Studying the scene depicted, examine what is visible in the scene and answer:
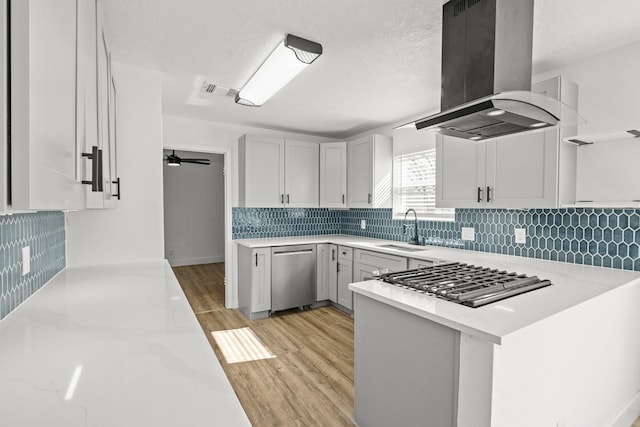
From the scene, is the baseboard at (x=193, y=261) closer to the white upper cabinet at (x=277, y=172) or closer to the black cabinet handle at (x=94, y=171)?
the white upper cabinet at (x=277, y=172)

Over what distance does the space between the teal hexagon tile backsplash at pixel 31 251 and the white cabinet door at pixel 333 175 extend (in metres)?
3.10

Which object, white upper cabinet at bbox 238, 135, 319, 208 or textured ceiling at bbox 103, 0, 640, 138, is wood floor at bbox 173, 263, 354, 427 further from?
textured ceiling at bbox 103, 0, 640, 138

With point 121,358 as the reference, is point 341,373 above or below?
below

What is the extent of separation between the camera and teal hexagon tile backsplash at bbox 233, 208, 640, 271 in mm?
2199

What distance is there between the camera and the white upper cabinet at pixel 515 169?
2188 mm

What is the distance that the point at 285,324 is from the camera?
11.9ft

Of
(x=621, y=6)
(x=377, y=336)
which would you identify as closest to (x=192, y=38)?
(x=377, y=336)

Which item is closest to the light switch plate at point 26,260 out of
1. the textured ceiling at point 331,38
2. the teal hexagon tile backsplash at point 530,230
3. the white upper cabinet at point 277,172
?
the textured ceiling at point 331,38

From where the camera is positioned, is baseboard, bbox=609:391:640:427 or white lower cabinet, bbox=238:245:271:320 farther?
white lower cabinet, bbox=238:245:271:320

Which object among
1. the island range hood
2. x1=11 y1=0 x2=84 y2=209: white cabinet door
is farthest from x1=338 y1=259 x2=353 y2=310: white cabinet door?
x1=11 y1=0 x2=84 y2=209: white cabinet door

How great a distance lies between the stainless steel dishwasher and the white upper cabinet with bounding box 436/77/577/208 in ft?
6.05

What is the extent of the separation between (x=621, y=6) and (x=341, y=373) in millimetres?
2884

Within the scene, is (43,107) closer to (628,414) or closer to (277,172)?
(628,414)

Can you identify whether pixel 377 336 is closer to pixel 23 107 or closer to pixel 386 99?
pixel 23 107
